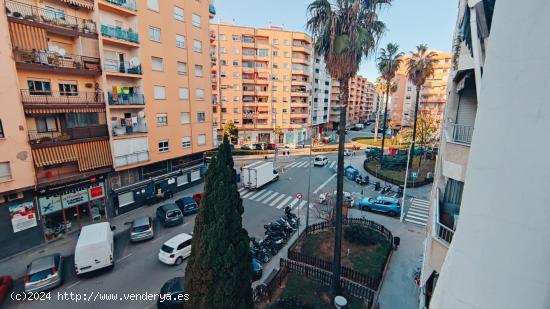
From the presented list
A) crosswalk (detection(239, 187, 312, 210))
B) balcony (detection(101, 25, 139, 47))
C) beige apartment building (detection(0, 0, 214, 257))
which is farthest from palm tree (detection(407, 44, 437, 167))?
balcony (detection(101, 25, 139, 47))

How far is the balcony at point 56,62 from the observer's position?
14555 millimetres

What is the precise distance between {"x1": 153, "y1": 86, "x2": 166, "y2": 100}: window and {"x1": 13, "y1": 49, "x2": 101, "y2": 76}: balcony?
4346 mm

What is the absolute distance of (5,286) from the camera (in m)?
12.0

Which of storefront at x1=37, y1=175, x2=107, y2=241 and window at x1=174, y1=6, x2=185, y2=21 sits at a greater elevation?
window at x1=174, y1=6, x2=185, y2=21

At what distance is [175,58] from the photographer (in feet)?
76.0

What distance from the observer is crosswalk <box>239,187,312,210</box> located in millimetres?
23855

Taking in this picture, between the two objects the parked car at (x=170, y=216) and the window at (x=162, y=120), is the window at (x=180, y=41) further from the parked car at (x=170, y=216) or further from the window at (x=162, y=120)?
the parked car at (x=170, y=216)

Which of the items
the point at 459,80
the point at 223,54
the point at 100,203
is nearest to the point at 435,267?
the point at 459,80

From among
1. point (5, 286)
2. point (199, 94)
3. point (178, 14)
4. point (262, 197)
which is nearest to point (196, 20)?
point (178, 14)

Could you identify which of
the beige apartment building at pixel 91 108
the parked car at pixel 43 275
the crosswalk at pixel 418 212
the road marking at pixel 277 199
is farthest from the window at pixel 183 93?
the crosswalk at pixel 418 212

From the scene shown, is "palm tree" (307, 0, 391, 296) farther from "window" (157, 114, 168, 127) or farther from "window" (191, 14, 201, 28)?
"window" (191, 14, 201, 28)

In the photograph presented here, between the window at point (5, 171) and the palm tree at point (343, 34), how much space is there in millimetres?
18177

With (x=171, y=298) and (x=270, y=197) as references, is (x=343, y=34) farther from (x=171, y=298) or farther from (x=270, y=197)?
(x=270, y=197)

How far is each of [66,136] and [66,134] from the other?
151 millimetres
